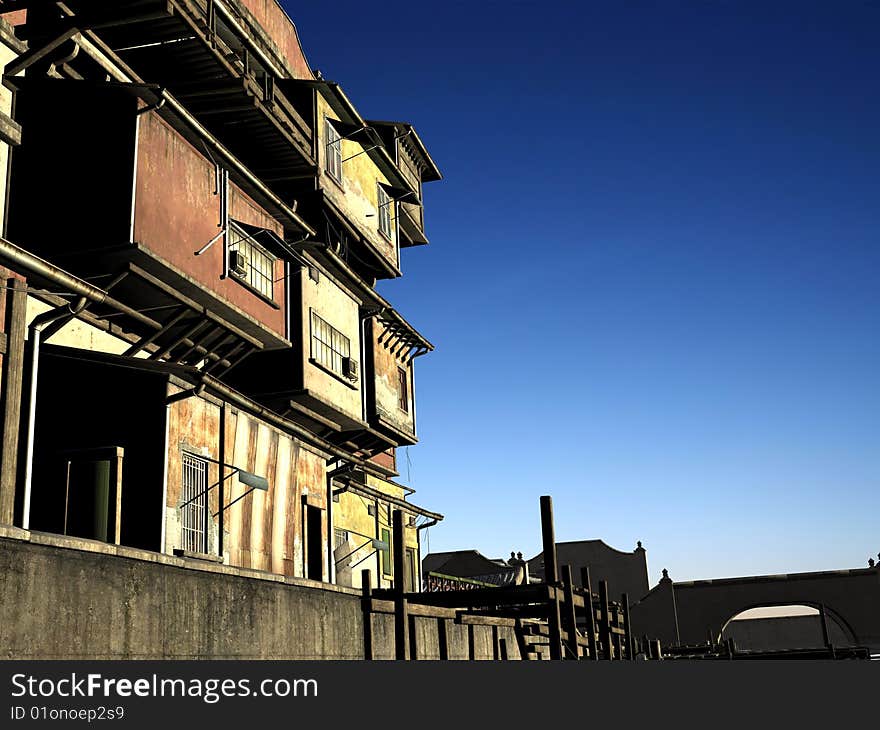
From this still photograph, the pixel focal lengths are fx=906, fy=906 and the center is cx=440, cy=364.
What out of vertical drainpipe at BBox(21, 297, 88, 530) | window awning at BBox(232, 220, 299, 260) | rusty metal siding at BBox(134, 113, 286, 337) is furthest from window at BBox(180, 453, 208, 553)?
window awning at BBox(232, 220, 299, 260)

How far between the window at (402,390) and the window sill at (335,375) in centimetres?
398

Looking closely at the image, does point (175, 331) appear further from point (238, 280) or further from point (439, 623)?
point (439, 623)

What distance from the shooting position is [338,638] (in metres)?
15.0

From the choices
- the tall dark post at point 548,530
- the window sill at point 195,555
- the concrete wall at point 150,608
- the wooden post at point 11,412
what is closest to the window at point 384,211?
the tall dark post at point 548,530

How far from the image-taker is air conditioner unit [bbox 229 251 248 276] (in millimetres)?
18992

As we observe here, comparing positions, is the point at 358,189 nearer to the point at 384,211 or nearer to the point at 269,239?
the point at 384,211

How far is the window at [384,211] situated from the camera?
29453mm

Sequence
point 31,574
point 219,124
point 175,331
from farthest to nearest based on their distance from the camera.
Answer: point 219,124
point 175,331
point 31,574

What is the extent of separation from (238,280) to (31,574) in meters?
10.9

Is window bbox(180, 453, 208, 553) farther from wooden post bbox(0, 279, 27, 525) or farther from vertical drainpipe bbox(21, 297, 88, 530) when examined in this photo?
wooden post bbox(0, 279, 27, 525)

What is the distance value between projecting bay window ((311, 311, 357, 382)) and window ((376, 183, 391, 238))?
19.0 ft

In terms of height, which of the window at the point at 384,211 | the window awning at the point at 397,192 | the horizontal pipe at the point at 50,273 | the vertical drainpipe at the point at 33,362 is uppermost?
the window awning at the point at 397,192

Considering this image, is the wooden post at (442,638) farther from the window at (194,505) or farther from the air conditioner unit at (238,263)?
the air conditioner unit at (238,263)
